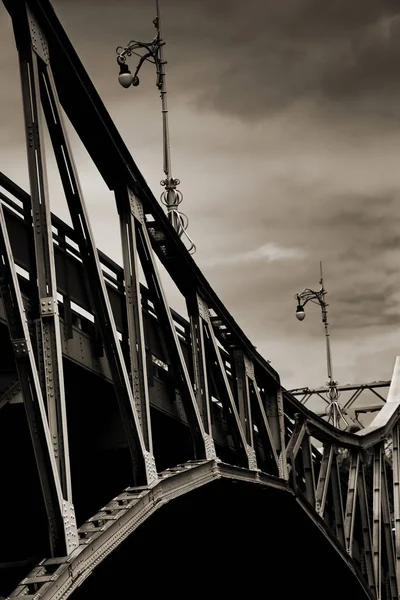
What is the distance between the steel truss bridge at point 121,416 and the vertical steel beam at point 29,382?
0.05 ft

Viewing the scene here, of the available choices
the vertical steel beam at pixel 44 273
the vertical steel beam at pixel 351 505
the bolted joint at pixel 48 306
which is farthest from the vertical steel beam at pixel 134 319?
the vertical steel beam at pixel 351 505

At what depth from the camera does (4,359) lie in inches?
637

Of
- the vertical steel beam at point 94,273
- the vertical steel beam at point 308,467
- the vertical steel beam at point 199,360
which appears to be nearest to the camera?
the vertical steel beam at point 94,273

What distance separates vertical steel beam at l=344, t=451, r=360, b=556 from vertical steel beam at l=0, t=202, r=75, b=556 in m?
19.0

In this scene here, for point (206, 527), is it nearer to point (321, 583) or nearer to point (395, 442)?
point (321, 583)

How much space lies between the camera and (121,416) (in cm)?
1698

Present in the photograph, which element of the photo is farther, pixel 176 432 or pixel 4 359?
pixel 176 432

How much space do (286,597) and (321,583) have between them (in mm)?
2438

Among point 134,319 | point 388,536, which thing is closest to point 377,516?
point 388,536

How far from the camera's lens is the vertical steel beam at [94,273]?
Result: 1435cm

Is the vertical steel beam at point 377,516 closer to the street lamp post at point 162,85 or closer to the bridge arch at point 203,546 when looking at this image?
the bridge arch at point 203,546

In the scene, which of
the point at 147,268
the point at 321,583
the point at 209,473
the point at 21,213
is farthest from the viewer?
the point at 321,583

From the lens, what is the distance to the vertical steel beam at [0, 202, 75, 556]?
12445 millimetres

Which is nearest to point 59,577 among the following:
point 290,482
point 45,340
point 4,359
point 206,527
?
point 45,340
